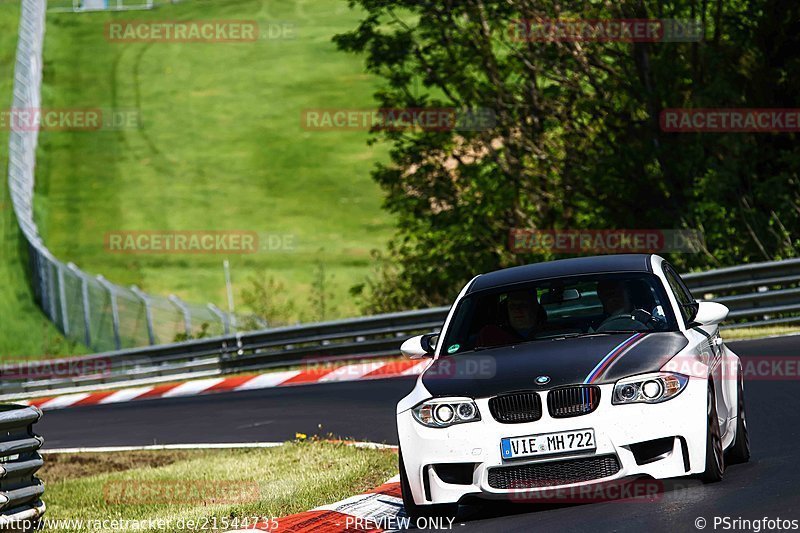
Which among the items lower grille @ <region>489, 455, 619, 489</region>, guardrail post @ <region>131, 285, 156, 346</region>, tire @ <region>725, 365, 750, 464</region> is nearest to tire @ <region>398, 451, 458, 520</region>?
lower grille @ <region>489, 455, 619, 489</region>

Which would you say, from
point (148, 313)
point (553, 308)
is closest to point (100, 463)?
point (553, 308)

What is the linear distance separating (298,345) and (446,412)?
16124 mm

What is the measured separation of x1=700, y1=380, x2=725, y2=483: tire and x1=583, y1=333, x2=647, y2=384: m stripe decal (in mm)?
521

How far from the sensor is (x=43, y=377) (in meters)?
26.8

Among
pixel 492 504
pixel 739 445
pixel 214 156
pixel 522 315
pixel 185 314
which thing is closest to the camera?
pixel 492 504

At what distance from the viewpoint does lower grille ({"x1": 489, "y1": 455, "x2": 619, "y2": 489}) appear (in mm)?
7672

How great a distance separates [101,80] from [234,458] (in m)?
65.7

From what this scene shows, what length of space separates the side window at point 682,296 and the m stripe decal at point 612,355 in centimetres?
58

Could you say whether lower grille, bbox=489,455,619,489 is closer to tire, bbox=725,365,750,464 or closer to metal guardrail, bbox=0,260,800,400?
tire, bbox=725,365,750,464

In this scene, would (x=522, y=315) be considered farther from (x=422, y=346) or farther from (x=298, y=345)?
(x=298, y=345)

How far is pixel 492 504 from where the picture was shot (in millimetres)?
8656

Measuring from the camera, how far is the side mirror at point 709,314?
8805mm

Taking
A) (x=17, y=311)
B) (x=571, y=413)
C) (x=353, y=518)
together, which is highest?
(x=571, y=413)

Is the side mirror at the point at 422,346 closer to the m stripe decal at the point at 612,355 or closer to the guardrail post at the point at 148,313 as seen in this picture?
the m stripe decal at the point at 612,355
